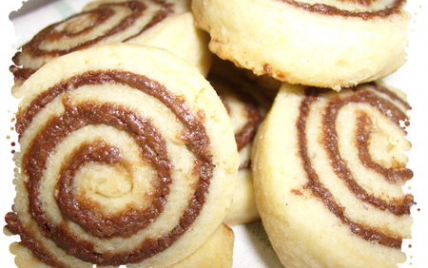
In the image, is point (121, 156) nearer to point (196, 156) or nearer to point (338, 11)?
point (196, 156)

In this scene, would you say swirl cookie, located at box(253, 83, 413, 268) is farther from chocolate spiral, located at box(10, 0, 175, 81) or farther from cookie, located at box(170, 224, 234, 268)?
chocolate spiral, located at box(10, 0, 175, 81)

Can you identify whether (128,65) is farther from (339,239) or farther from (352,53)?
(339,239)

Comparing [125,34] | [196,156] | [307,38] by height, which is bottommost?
[196,156]

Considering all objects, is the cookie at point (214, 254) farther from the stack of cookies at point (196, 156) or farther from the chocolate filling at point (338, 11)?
the chocolate filling at point (338, 11)

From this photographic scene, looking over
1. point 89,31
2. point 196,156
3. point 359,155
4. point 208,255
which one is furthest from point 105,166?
point 359,155

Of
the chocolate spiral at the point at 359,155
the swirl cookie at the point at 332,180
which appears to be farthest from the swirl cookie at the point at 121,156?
the chocolate spiral at the point at 359,155

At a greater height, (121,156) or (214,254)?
(121,156)

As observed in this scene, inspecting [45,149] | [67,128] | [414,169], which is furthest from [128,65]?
[414,169]
